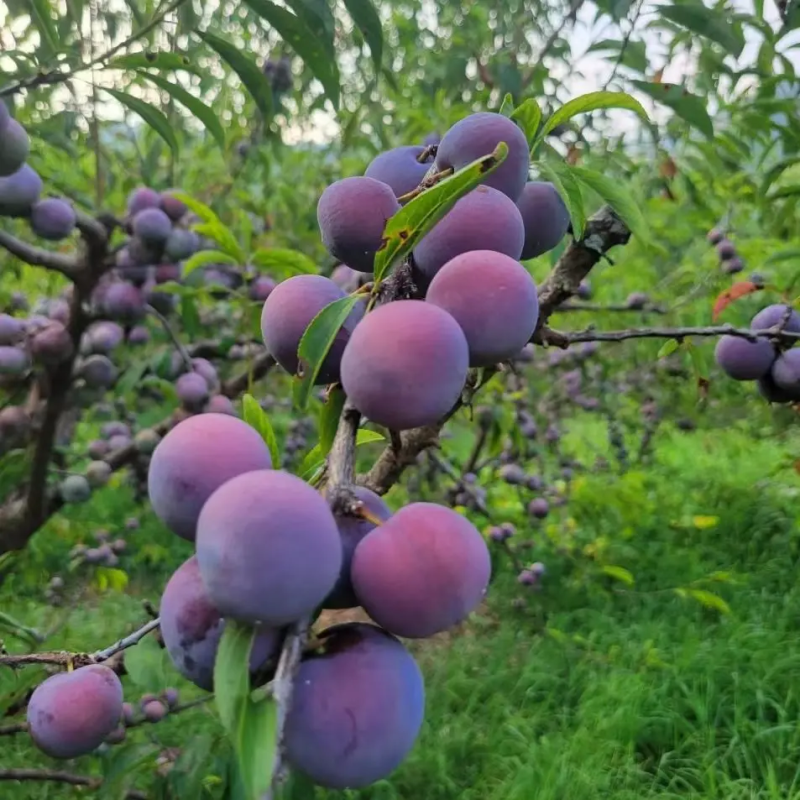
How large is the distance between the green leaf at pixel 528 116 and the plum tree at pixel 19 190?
1.31 m

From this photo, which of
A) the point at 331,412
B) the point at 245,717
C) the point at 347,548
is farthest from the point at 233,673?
the point at 331,412

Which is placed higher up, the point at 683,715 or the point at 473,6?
the point at 473,6

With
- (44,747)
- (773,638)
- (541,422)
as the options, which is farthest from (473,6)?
(44,747)

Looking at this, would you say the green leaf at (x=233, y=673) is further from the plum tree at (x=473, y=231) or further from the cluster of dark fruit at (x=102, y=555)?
the cluster of dark fruit at (x=102, y=555)

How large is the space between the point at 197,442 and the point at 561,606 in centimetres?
329

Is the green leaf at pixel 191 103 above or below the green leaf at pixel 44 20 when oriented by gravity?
below

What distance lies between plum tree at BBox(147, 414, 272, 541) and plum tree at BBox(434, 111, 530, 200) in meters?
0.31

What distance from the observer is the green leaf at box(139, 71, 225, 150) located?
60.4 inches

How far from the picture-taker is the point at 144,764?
148 cm

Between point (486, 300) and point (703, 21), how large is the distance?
59.0 inches

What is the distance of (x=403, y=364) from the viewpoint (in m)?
0.52

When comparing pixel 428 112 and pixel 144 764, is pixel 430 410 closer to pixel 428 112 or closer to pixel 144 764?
pixel 144 764

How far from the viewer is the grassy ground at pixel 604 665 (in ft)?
7.69

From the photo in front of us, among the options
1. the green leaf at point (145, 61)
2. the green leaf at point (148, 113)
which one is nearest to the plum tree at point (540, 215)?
the green leaf at point (145, 61)
